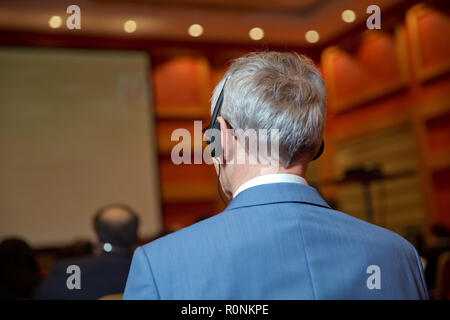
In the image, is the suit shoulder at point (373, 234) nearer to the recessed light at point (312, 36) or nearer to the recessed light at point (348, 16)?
the recessed light at point (348, 16)

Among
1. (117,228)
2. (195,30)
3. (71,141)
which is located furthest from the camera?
(195,30)

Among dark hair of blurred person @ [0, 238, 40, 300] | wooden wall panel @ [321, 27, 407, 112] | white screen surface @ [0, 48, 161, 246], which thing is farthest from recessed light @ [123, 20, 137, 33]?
dark hair of blurred person @ [0, 238, 40, 300]

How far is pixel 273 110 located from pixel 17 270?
2186 millimetres

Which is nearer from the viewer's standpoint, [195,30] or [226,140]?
[226,140]

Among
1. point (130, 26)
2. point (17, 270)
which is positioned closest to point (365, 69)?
point (130, 26)

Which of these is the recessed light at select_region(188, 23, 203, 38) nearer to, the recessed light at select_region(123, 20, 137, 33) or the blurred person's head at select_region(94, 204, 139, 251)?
the recessed light at select_region(123, 20, 137, 33)

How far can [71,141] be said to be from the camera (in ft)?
23.6

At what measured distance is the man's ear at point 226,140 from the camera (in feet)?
3.35

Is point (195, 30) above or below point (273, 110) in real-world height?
above

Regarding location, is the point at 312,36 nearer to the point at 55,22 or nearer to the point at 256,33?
the point at 256,33

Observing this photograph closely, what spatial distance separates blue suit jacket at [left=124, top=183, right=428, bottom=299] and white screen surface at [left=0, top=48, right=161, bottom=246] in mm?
6491

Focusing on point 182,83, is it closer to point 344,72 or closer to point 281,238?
point 344,72

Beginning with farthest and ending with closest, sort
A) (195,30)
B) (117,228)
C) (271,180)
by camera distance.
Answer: (195,30) < (117,228) < (271,180)

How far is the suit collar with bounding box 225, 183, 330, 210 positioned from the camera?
0.94 metres
